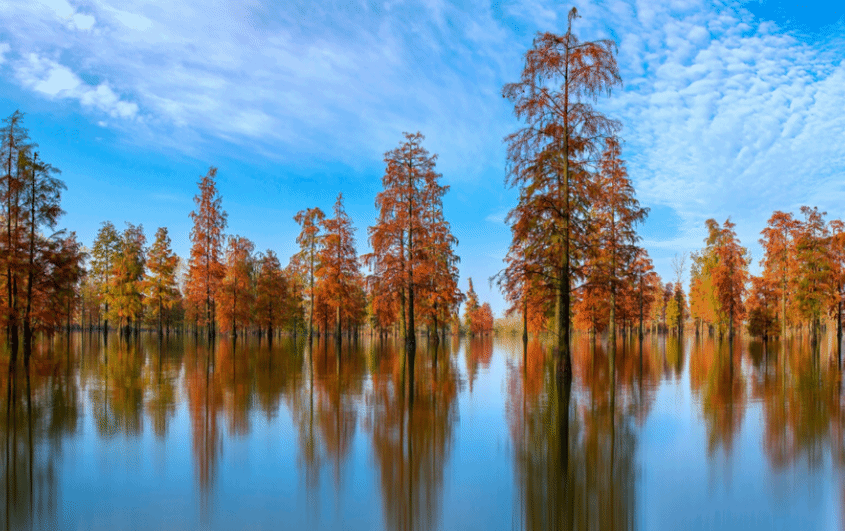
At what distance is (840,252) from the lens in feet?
163

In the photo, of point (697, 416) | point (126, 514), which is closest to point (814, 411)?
point (697, 416)

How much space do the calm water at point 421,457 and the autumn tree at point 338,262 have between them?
2978 centimetres

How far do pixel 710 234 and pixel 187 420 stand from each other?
62065 millimetres

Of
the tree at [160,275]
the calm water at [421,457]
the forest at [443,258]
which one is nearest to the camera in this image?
the calm water at [421,457]

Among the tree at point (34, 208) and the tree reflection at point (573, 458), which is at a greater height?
the tree at point (34, 208)

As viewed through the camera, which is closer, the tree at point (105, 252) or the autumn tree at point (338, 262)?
the autumn tree at point (338, 262)

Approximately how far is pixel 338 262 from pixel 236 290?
15.0 metres

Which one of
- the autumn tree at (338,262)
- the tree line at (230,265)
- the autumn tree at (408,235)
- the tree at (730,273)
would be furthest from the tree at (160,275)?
the tree at (730,273)

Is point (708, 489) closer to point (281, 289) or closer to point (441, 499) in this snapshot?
point (441, 499)

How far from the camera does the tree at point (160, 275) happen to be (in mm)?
56188

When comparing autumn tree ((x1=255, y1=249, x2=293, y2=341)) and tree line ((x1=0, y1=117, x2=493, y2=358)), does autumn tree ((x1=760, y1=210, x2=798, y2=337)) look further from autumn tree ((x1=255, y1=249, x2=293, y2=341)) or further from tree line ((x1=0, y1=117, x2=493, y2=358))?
autumn tree ((x1=255, y1=249, x2=293, y2=341))

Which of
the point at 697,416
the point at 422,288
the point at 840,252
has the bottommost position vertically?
the point at 697,416

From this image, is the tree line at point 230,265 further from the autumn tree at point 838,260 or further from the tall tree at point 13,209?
the autumn tree at point 838,260

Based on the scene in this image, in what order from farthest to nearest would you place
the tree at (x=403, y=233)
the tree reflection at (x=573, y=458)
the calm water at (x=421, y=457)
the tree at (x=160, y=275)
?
the tree at (x=160, y=275) → the tree at (x=403, y=233) → the calm water at (x=421, y=457) → the tree reflection at (x=573, y=458)
